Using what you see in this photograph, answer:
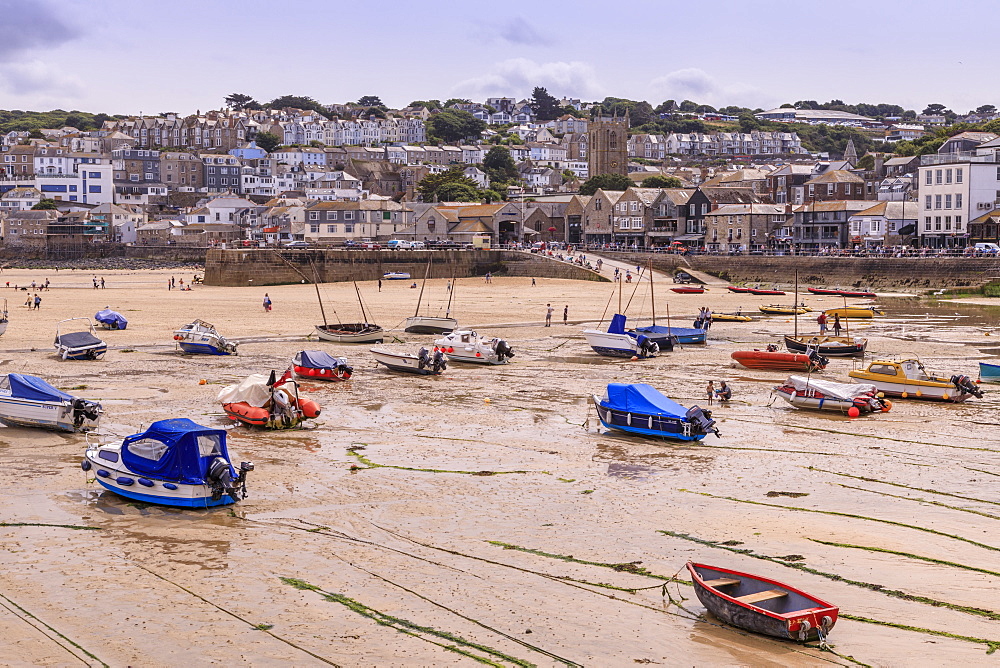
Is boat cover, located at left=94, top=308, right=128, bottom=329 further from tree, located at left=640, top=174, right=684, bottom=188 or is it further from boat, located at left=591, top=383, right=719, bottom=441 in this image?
tree, located at left=640, top=174, right=684, bottom=188

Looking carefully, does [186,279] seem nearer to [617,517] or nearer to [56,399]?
[56,399]

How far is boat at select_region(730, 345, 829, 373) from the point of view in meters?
32.8

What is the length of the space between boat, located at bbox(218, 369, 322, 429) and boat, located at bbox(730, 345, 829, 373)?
632 inches

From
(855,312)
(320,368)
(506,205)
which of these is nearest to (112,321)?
(320,368)

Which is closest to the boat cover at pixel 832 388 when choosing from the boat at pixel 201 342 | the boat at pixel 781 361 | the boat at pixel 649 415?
the boat at pixel 649 415

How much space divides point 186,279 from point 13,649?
7583 cm

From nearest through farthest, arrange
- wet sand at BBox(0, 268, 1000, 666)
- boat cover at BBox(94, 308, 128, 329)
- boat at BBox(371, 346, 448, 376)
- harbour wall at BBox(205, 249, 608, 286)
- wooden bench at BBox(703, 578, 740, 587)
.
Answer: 1. wet sand at BBox(0, 268, 1000, 666)
2. wooden bench at BBox(703, 578, 740, 587)
3. boat at BBox(371, 346, 448, 376)
4. boat cover at BBox(94, 308, 128, 329)
5. harbour wall at BBox(205, 249, 608, 286)

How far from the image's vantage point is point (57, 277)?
87062 mm

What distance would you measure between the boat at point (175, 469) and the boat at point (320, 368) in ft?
42.9

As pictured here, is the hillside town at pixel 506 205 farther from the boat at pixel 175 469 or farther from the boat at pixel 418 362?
the boat at pixel 175 469

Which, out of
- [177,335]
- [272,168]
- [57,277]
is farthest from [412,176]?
[177,335]

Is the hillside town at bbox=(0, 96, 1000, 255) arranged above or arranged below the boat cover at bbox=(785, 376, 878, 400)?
above

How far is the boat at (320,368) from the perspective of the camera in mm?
30734

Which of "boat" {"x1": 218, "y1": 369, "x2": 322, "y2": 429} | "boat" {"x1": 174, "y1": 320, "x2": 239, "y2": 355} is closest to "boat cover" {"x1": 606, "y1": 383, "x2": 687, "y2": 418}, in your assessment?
"boat" {"x1": 218, "y1": 369, "x2": 322, "y2": 429}
